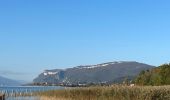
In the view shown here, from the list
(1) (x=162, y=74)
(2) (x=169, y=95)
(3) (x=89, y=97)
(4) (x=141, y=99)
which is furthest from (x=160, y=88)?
Answer: (1) (x=162, y=74)

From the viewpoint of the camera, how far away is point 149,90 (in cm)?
3850

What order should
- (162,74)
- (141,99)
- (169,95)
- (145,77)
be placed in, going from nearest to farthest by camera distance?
(141,99) < (169,95) < (162,74) < (145,77)

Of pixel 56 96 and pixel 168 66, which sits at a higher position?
pixel 168 66

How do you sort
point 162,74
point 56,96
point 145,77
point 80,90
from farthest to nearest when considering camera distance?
point 145,77, point 162,74, point 56,96, point 80,90

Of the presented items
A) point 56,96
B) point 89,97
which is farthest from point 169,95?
point 56,96

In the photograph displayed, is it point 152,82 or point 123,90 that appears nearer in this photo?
point 123,90

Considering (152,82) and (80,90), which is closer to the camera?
(80,90)

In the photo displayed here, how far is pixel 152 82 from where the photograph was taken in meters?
81.2

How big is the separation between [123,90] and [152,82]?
4327 cm

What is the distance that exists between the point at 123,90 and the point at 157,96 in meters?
3.06

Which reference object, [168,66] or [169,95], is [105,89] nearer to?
[169,95]

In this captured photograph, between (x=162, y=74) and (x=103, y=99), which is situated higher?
(x=162, y=74)

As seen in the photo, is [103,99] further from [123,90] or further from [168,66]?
[168,66]

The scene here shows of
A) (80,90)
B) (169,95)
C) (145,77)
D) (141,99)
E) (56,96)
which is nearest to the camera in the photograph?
(141,99)
